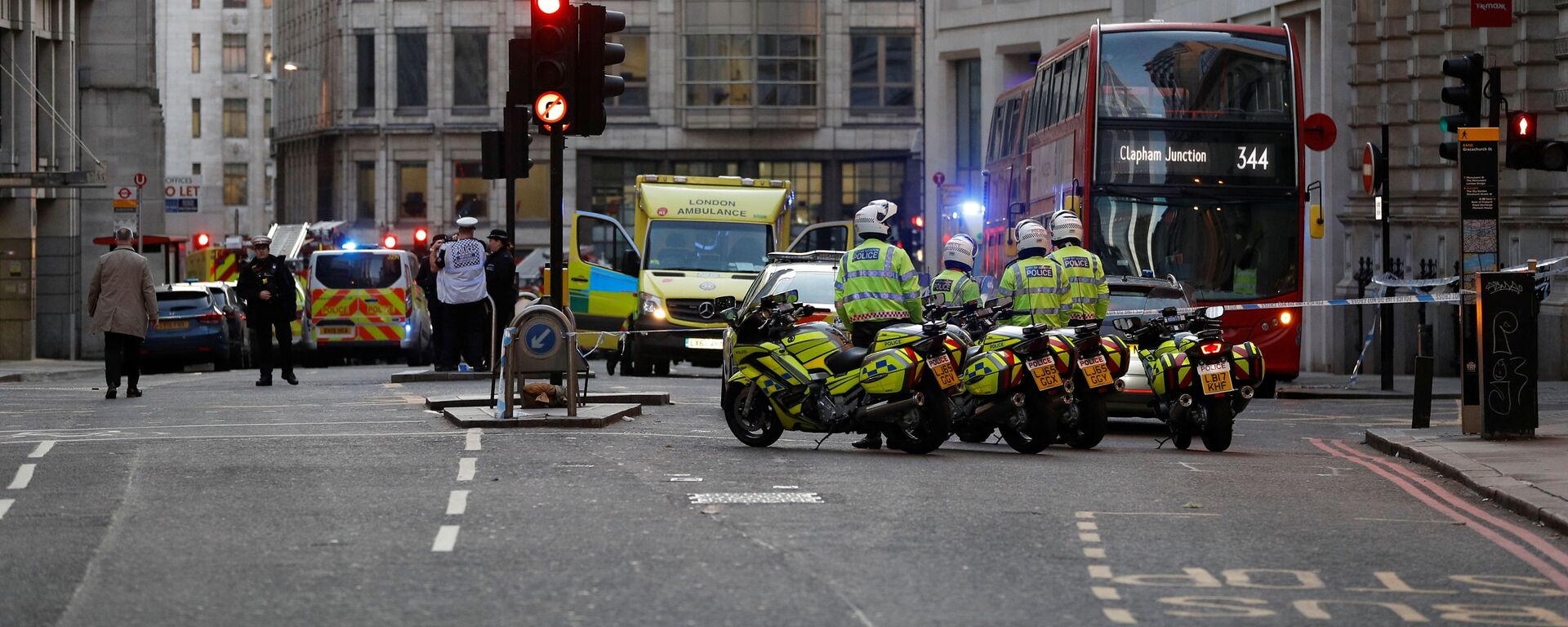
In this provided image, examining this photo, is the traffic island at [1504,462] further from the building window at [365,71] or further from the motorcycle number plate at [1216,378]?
the building window at [365,71]

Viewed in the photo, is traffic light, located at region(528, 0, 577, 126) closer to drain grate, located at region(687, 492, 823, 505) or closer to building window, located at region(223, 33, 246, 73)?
drain grate, located at region(687, 492, 823, 505)

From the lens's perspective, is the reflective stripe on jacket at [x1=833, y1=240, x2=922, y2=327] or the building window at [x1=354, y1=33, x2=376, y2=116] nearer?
the reflective stripe on jacket at [x1=833, y1=240, x2=922, y2=327]

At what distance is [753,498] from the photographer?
11039mm

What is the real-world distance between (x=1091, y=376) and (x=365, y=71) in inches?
2300

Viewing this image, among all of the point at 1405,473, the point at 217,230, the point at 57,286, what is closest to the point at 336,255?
the point at 57,286

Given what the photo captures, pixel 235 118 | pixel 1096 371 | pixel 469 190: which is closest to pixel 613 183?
pixel 469 190

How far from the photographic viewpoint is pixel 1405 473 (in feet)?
44.4

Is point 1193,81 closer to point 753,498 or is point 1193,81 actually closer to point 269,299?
point 269,299

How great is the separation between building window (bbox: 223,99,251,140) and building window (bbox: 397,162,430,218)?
28695 mm

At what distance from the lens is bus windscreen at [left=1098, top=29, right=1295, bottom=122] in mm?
22844

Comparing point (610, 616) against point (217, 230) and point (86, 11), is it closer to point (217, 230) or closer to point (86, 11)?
point (86, 11)

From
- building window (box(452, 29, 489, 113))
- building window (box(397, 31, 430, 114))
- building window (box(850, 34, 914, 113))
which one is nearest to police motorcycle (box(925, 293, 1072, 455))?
building window (box(850, 34, 914, 113))

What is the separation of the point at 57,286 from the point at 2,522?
1184 inches

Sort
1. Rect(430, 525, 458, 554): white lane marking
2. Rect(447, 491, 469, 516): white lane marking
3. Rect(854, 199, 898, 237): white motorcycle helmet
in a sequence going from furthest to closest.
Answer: Rect(854, 199, 898, 237): white motorcycle helmet → Rect(447, 491, 469, 516): white lane marking → Rect(430, 525, 458, 554): white lane marking
